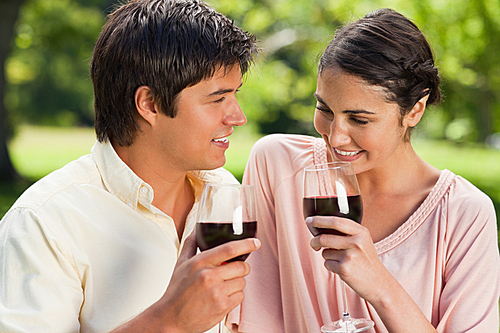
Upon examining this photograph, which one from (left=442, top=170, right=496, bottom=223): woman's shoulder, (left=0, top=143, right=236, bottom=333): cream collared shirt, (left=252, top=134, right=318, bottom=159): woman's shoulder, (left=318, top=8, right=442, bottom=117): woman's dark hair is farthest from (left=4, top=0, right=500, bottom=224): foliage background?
(left=0, top=143, right=236, bottom=333): cream collared shirt

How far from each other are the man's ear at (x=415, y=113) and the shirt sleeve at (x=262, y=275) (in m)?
0.82

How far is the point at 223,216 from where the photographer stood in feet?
6.37

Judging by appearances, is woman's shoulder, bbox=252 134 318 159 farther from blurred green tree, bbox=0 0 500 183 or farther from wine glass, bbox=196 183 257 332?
wine glass, bbox=196 183 257 332

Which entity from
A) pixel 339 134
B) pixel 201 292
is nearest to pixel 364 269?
pixel 201 292

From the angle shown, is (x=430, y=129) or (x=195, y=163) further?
(x=430, y=129)

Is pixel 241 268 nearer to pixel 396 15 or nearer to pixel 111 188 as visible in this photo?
pixel 111 188

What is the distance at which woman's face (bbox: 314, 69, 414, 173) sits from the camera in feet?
8.20

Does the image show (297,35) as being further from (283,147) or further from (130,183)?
(130,183)

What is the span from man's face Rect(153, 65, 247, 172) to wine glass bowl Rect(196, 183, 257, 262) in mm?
641

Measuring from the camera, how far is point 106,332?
2234 millimetres

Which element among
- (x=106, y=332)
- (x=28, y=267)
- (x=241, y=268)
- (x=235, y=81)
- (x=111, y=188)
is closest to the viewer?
(x=241, y=268)

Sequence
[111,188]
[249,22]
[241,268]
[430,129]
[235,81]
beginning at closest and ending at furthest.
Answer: [241,268] < [111,188] < [235,81] < [249,22] < [430,129]

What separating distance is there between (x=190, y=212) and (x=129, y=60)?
2.85 feet

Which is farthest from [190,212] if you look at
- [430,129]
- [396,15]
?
[430,129]
